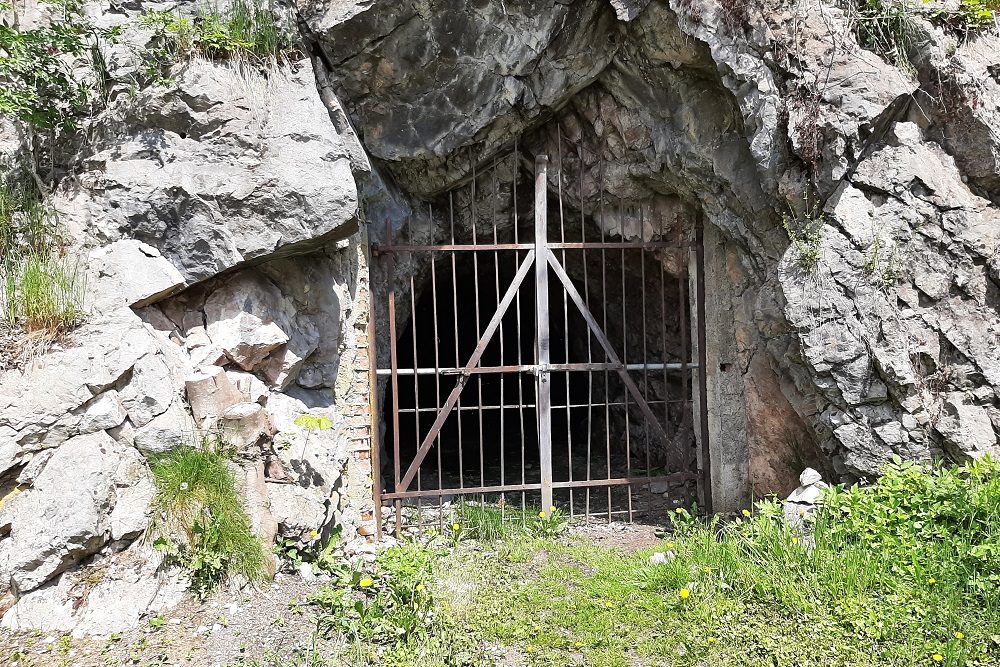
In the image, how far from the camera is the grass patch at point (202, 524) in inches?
131

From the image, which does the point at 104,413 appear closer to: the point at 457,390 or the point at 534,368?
the point at 457,390

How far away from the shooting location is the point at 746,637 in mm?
3180

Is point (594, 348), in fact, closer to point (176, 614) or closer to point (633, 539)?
point (633, 539)

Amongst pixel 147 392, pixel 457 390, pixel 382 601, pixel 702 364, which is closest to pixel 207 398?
pixel 147 392

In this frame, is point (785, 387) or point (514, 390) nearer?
point (785, 387)

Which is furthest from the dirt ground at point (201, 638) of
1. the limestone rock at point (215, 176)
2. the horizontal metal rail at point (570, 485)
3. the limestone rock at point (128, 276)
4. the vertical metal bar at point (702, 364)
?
the vertical metal bar at point (702, 364)

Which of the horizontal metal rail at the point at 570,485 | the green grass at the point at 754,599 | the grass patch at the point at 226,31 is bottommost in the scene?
the green grass at the point at 754,599

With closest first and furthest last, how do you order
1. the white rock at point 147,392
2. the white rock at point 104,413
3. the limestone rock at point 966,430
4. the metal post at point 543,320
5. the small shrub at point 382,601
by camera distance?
the small shrub at point 382,601 → the white rock at point 104,413 → the white rock at point 147,392 → the limestone rock at point 966,430 → the metal post at point 543,320

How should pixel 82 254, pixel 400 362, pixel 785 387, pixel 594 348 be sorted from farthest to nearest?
pixel 400 362 < pixel 594 348 < pixel 785 387 < pixel 82 254

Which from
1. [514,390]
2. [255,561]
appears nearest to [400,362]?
[514,390]

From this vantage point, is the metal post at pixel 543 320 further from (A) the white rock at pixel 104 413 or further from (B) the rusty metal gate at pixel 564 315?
(A) the white rock at pixel 104 413

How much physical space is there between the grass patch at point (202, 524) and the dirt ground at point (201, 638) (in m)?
0.12

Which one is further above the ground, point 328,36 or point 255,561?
point 328,36

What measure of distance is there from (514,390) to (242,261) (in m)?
5.51
